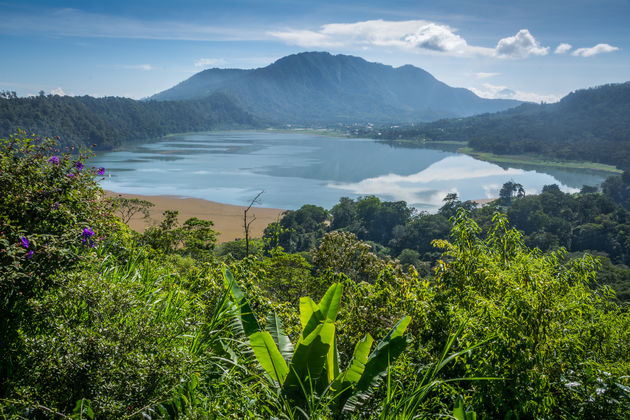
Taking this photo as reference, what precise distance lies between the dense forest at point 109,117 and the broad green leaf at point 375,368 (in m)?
46.9

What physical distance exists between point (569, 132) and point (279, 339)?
313ft

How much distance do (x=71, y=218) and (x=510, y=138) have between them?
290ft

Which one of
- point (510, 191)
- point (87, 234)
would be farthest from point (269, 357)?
point (510, 191)

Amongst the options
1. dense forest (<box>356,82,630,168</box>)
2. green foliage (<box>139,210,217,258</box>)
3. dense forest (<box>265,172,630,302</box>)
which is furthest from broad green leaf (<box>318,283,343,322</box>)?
dense forest (<box>356,82,630,168</box>)

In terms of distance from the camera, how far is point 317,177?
1649 inches

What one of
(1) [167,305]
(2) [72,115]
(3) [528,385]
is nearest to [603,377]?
(3) [528,385]

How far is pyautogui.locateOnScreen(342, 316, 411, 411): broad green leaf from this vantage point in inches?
98.3

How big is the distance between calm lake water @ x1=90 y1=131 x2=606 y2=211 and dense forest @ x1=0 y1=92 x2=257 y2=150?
12.1 meters

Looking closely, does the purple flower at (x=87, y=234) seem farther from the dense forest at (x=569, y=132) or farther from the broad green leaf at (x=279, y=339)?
the dense forest at (x=569, y=132)

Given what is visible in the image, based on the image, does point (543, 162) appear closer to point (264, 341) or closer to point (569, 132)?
point (569, 132)

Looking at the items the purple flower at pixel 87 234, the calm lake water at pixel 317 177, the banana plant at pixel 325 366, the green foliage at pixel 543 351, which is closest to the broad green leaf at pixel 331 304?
the banana plant at pixel 325 366

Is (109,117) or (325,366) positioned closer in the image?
(325,366)

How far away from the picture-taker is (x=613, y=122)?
269 ft

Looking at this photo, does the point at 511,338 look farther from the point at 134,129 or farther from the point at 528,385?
the point at 134,129
